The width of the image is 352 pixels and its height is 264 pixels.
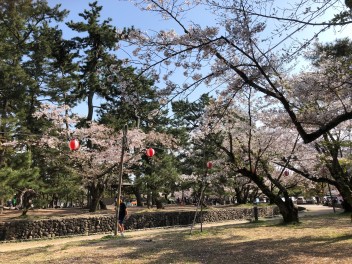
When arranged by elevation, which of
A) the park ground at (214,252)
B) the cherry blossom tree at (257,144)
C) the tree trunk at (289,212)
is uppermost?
the cherry blossom tree at (257,144)

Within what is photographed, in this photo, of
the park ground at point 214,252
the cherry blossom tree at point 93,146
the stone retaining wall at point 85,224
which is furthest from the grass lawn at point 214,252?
the cherry blossom tree at point 93,146

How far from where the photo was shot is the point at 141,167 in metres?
25.6

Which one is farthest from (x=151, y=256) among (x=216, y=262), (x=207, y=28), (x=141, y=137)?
(x=141, y=137)

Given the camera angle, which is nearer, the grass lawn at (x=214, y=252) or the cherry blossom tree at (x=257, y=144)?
the grass lawn at (x=214, y=252)

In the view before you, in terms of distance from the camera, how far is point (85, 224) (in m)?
16.0

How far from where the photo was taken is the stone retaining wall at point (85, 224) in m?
14.1

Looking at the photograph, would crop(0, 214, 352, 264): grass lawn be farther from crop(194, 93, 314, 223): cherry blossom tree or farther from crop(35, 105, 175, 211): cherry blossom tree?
crop(35, 105, 175, 211): cherry blossom tree

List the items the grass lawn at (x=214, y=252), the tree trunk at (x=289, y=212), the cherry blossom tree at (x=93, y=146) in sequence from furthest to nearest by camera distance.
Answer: the cherry blossom tree at (x=93, y=146), the tree trunk at (x=289, y=212), the grass lawn at (x=214, y=252)

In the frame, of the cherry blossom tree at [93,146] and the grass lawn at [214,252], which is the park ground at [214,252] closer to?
the grass lawn at [214,252]

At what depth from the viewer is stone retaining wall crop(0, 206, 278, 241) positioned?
46.3 ft

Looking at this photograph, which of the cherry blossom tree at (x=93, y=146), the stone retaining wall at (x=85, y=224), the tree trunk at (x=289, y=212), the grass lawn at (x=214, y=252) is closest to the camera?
the grass lawn at (x=214, y=252)

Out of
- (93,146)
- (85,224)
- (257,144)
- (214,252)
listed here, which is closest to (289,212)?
(257,144)

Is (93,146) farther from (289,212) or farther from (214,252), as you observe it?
(214,252)

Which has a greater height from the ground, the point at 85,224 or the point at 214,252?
the point at 85,224
